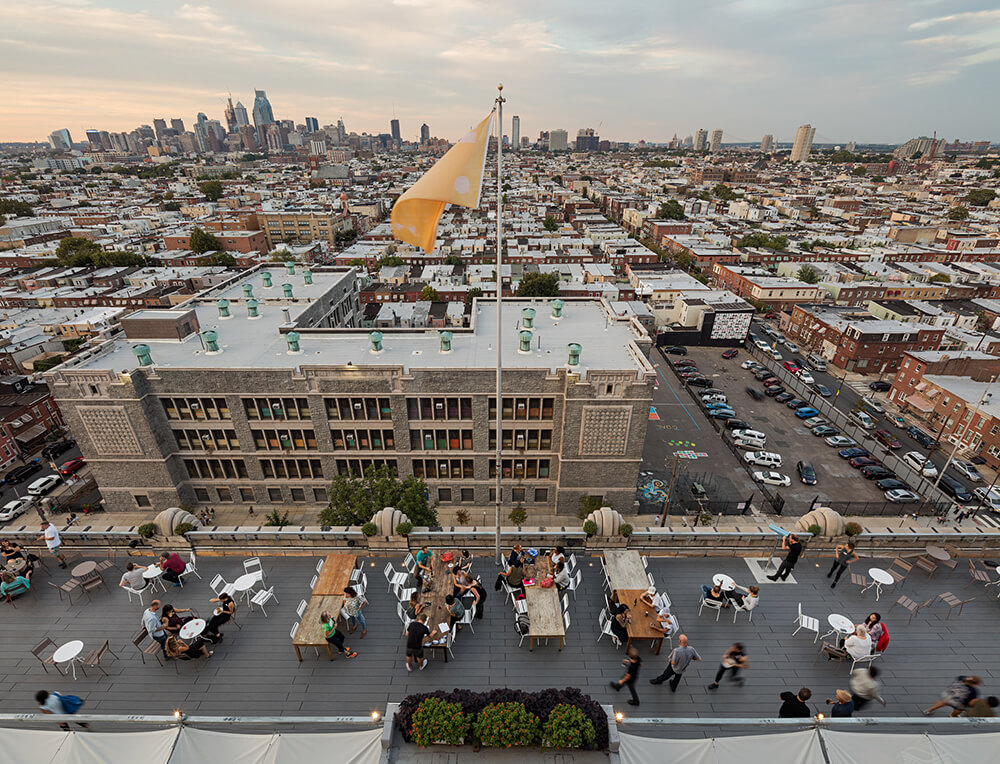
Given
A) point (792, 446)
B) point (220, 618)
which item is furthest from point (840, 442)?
point (220, 618)

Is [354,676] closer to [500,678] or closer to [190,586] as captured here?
[500,678]

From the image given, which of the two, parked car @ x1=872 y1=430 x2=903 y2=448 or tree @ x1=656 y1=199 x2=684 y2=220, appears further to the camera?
tree @ x1=656 y1=199 x2=684 y2=220

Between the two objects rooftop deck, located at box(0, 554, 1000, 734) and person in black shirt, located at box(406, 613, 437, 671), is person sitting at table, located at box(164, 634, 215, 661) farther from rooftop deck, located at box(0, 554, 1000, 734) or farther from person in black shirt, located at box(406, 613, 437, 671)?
person in black shirt, located at box(406, 613, 437, 671)

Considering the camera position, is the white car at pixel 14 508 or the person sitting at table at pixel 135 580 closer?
the person sitting at table at pixel 135 580

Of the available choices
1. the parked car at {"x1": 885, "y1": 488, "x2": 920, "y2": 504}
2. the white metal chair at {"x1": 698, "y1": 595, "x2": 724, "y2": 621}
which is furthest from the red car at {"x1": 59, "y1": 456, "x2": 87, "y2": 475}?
the parked car at {"x1": 885, "y1": 488, "x2": 920, "y2": 504}

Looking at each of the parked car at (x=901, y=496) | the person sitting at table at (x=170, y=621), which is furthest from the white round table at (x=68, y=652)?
the parked car at (x=901, y=496)

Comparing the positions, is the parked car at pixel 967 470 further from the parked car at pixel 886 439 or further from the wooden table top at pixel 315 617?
the wooden table top at pixel 315 617
